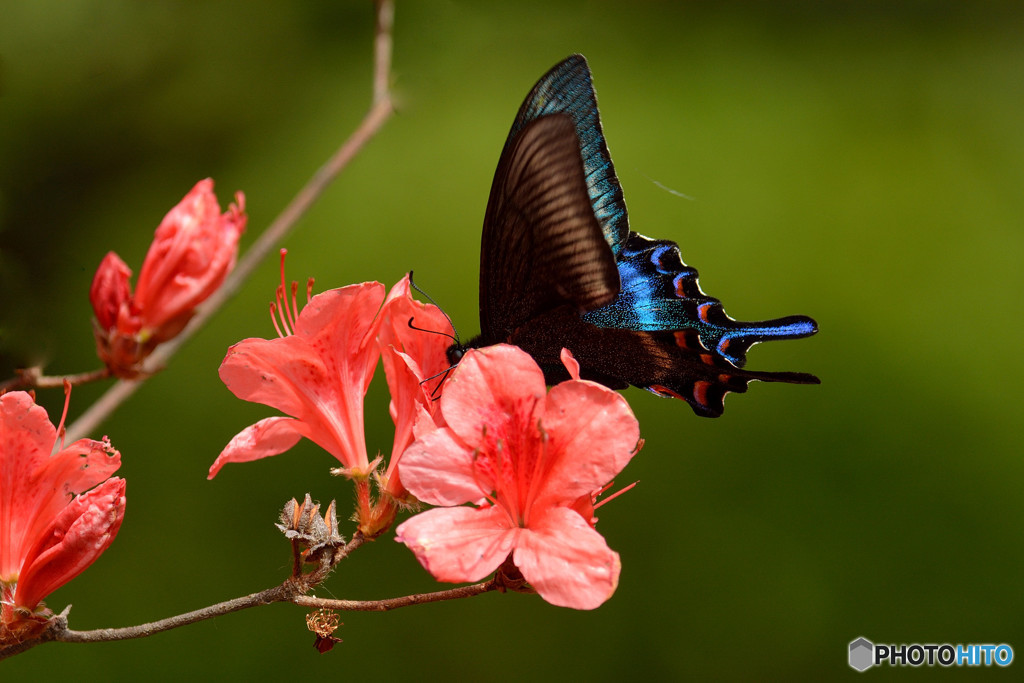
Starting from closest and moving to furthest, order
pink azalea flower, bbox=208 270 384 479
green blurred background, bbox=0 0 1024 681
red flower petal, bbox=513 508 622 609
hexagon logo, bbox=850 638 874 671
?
red flower petal, bbox=513 508 622 609, pink azalea flower, bbox=208 270 384 479, hexagon logo, bbox=850 638 874 671, green blurred background, bbox=0 0 1024 681

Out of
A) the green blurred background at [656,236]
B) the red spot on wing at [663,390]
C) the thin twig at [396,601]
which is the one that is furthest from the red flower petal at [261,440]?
the green blurred background at [656,236]

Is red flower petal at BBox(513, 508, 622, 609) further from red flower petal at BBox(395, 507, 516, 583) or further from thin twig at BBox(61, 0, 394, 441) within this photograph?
thin twig at BBox(61, 0, 394, 441)

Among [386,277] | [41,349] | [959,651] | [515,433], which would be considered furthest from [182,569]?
[959,651]

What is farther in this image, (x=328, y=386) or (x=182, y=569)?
(x=182, y=569)

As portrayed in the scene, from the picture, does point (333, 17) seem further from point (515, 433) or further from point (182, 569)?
point (515, 433)

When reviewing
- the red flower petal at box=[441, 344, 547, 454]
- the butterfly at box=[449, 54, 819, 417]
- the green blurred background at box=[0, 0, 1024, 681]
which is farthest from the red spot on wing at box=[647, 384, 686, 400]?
the green blurred background at box=[0, 0, 1024, 681]

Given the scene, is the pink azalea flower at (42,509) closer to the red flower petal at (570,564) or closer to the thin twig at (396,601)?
the thin twig at (396,601)
